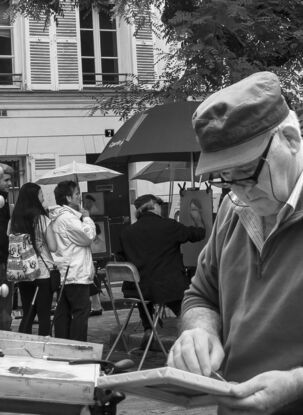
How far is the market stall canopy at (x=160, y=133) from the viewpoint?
786 centimetres

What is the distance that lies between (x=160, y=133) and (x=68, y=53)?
14.6m

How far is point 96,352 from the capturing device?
3.43 meters

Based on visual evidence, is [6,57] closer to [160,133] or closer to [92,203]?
[92,203]

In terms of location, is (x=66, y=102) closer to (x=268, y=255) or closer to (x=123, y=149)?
(x=123, y=149)

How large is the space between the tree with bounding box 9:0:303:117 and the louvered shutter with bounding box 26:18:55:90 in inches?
481

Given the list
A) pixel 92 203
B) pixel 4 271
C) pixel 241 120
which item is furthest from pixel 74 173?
pixel 241 120

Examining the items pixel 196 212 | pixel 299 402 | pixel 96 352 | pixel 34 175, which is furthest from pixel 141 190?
pixel 299 402

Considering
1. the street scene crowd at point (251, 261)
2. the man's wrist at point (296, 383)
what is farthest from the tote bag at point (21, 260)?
the man's wrist at point (296, 383)

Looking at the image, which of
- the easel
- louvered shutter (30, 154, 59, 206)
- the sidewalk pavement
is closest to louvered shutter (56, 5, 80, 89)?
louvered shutter (30, 154, 59, 206)

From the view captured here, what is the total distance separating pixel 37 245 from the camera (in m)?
8.77

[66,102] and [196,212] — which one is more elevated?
[66,102]

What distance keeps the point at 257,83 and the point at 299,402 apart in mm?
765

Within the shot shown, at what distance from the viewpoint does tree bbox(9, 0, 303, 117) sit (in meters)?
8.23

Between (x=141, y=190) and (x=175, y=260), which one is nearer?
(x=175, y=260)
